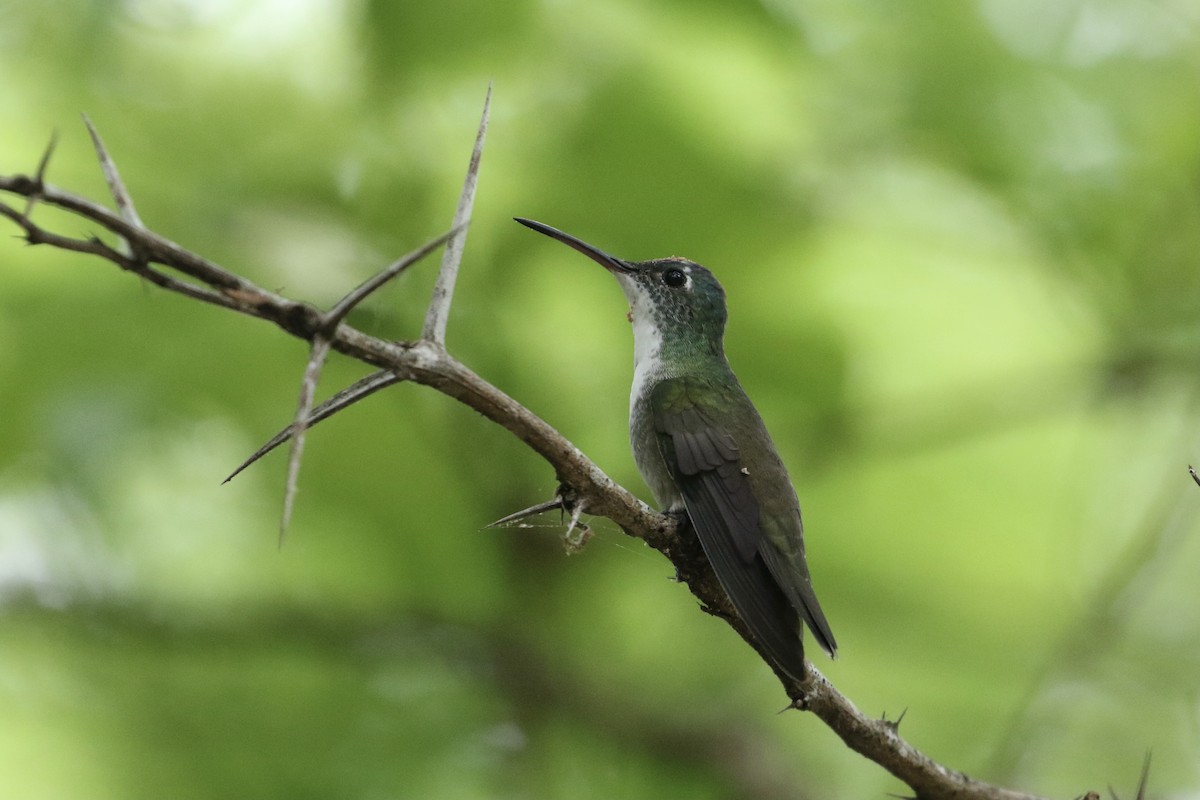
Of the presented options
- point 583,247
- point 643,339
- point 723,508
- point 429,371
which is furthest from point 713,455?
point 429,371

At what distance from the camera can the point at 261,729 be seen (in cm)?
561

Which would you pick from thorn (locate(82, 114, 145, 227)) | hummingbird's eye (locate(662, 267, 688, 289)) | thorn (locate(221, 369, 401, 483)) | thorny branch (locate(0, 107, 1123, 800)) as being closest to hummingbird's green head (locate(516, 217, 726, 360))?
hummingbird's eye (locate(662, 267, 688, 289))

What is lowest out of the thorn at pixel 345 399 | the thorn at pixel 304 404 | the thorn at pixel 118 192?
the thorn at pixel 304 404

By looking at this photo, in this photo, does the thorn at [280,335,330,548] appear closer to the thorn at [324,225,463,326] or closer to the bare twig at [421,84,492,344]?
the thorn at [324,225,463,326]

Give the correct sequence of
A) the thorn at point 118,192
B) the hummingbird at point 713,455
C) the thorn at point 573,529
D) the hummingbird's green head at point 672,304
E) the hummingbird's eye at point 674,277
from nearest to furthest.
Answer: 1. the thorn at point 118,192
2. the thorn at point 573,529
3. the hummingbird at point 713,455
4. the hummingbird's green head at point 672,304
5. the hummingbird's eye at point 674,277

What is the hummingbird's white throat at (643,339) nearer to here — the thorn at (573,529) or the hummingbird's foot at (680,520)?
the hummingbird's foot at (680,520)

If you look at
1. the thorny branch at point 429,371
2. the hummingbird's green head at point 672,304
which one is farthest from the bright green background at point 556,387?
the thorny branch at point 429,371

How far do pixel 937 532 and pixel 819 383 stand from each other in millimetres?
1208

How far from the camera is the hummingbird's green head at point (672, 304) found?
16.9 ft

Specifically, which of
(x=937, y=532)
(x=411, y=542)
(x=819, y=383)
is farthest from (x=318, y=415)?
(x=937, y=532)

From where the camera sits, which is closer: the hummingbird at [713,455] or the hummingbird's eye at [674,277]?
the hummingbird at [713,455]

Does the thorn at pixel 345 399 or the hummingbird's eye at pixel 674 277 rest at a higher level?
the hummingbird's eye at pixel 674 277

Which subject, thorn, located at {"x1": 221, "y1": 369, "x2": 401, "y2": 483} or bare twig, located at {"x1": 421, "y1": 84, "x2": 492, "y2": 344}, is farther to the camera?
bare twig, located at {"x1": 421, "y1": 84, "x2": 492, "y2": 344}

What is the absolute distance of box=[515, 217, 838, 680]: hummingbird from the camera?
10.3ft
